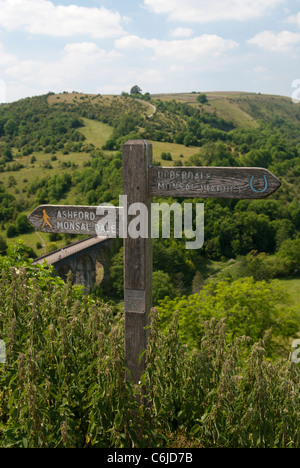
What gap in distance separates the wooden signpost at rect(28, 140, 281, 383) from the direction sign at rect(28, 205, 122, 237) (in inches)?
2.0

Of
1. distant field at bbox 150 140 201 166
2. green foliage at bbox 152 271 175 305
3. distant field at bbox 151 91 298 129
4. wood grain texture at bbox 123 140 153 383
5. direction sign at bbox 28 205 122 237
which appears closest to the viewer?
wood grain texture at bbox 123 140 153 383

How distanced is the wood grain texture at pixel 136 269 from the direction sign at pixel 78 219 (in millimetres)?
263

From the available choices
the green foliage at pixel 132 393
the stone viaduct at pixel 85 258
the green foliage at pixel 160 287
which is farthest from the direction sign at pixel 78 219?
the stone viaduct at pixel 85 258

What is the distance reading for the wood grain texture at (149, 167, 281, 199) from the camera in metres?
3.51

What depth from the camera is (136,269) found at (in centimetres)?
379

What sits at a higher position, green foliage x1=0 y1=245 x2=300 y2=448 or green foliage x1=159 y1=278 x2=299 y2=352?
green foliage x1=0 y1=245 x2=300 y2=448

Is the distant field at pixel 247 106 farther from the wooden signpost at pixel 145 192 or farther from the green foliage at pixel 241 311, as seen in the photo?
the wooden signpost at pixel 145 192

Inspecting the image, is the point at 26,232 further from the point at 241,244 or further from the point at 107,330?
the point at 107,330

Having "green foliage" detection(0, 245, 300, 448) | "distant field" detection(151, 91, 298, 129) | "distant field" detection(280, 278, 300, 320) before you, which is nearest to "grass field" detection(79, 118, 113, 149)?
"distant field" detection(151, 91, 298, 129)

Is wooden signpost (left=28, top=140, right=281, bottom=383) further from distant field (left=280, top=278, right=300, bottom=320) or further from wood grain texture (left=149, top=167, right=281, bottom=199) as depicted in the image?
distant field (left=280, top=278, right=300, bottom=320)

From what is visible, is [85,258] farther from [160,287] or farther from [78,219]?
[78,219]

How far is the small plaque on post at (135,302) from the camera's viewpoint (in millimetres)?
3777

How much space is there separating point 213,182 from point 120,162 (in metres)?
73.4

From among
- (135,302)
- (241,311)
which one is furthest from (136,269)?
(241,311)
